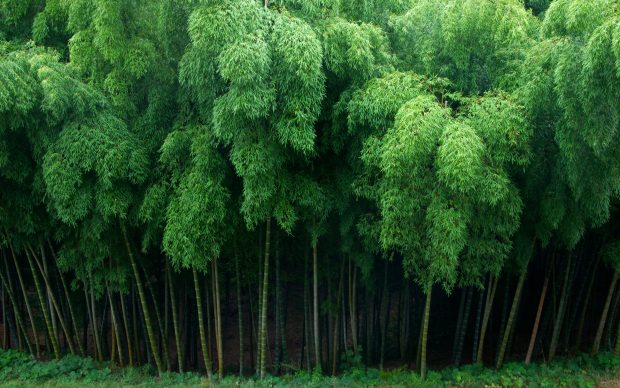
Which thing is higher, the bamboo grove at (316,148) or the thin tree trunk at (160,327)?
the bamboo grove at (316,148)

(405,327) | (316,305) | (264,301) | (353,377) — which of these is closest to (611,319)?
(405,327)

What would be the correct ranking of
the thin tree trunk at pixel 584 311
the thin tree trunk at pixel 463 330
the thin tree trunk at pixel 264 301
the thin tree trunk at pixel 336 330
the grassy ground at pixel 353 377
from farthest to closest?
the thin tree trunk at pixel 584 311 → the thin tree trunk at pixel 336 330 → the thin tree trunk at pixel 463 330 → the grassy ground at pixel 353 377 → the thin tree trunk at pixel 264 301

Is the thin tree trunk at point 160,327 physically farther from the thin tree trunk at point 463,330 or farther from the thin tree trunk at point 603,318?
the thin tree trunk at point 603,318

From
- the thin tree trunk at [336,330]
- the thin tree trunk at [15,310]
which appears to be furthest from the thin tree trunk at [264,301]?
the thin tree trunk at [15,310]

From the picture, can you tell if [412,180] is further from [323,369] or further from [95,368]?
[95,368]

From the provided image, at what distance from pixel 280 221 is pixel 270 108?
101cm

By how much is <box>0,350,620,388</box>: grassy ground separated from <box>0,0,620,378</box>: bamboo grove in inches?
10.7

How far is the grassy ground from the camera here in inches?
215

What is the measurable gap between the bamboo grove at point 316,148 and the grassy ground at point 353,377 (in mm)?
273

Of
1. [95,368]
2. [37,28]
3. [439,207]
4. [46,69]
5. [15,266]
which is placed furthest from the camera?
[15,266]

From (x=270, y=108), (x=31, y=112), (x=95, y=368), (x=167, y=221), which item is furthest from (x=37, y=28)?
(x=95, y=368)

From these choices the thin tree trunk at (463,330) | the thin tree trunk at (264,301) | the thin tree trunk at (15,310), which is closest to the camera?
the thin tree trunk at (264,301)

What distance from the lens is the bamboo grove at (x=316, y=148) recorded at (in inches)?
165

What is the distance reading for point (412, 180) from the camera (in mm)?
4391
